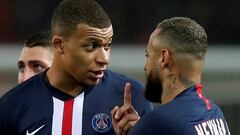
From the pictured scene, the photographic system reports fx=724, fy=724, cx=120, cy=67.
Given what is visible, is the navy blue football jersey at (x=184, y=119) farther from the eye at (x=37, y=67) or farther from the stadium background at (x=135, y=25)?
the stadium background at (x=135, y=25)

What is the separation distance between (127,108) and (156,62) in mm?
256

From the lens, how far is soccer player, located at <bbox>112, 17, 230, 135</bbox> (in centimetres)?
306

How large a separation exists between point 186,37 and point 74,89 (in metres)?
0.74

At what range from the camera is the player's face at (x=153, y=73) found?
10.7 ft

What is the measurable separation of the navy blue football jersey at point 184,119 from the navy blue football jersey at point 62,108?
48cm

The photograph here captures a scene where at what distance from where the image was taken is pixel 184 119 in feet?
10.0

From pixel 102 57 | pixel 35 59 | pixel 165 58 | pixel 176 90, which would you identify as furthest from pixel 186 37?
pixel 35 59

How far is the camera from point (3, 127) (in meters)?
Result: 3.59

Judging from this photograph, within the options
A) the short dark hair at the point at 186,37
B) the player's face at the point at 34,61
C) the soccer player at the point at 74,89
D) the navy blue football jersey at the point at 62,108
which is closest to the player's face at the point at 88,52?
the soccer player at the point at 74,89

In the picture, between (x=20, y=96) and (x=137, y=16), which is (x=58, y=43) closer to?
(x=20, y=96)

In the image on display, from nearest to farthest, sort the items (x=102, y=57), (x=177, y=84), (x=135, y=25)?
(x=177, y=84)
(x=102, y=57)
(x=135, y=25)

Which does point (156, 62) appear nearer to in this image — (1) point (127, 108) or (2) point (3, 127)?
(1) point (127, 108)

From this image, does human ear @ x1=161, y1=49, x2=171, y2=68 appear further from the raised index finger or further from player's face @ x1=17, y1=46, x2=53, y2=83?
player's face @ x1=17, y1=46, x2=53, y2=83

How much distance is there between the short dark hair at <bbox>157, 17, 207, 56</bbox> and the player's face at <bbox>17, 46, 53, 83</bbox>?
1350mm
